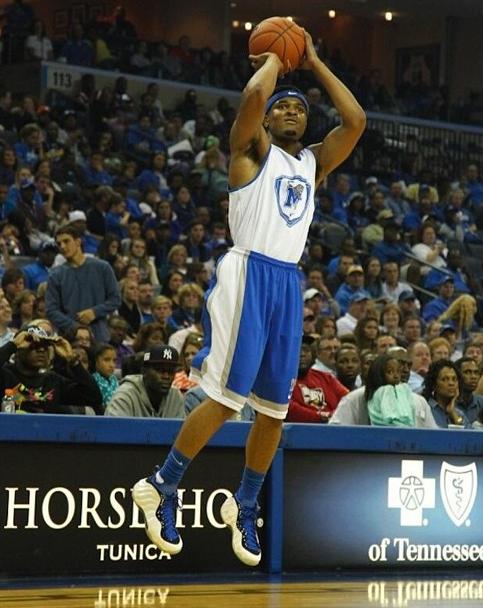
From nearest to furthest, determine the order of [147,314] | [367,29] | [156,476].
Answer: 1. [156,476]
2. [147,314]
3. [367,29]

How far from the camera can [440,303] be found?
16.3m

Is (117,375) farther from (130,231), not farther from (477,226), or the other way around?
(477,226)

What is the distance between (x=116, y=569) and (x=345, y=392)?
2.85 m

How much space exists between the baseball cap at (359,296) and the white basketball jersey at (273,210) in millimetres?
7612

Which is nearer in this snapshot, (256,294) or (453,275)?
(256,294)

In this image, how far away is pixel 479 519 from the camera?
898 centimetres

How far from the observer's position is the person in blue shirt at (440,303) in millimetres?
16141

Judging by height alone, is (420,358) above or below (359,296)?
below

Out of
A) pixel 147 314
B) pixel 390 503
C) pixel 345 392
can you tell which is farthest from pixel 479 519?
pixel 147 314

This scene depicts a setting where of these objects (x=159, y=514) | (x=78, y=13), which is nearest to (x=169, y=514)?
(x=159, y=514)

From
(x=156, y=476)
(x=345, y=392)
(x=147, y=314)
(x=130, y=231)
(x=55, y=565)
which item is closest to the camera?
(x=156, y=476)

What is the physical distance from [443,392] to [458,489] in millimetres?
1262

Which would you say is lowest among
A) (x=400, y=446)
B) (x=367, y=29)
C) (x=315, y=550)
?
(x=315, y=550)

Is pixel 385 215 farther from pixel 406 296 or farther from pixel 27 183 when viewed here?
pixel 27 183
